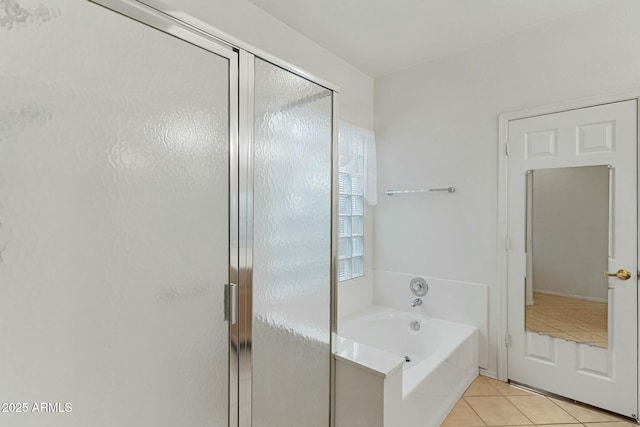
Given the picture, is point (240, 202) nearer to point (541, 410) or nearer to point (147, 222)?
point (147, 222)

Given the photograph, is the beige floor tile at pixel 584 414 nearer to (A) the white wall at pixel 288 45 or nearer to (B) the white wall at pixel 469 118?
(B) the white wall at pixel 469 118

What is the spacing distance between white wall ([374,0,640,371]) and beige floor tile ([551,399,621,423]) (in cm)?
46

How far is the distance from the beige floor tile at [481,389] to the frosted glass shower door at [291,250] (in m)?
1.28

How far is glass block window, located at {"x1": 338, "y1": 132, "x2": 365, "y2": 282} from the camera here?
2723mm

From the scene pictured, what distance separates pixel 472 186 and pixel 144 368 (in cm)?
243

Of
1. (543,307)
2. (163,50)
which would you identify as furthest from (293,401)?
(543,307)

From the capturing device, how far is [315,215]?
4.83ft

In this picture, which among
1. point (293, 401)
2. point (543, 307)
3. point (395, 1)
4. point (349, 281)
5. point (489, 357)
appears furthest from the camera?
point (349, 281)

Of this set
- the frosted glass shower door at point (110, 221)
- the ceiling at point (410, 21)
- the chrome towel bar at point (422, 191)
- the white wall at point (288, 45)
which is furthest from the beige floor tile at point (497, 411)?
the ceiling at point (410, 21)

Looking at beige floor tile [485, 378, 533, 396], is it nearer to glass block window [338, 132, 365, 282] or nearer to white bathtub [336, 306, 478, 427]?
white bathtub [336, 306, 478, 427]

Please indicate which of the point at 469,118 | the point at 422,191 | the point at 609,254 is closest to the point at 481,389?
the point at 609,254

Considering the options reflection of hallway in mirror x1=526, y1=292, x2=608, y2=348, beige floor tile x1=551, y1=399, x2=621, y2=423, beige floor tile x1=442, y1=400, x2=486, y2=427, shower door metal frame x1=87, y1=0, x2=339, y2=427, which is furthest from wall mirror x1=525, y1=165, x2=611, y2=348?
shower door metal frame x1=87, y1=0, x2=339, y2=427

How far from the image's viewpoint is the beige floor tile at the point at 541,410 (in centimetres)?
188

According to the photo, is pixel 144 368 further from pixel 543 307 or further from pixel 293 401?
pixel 543 307
